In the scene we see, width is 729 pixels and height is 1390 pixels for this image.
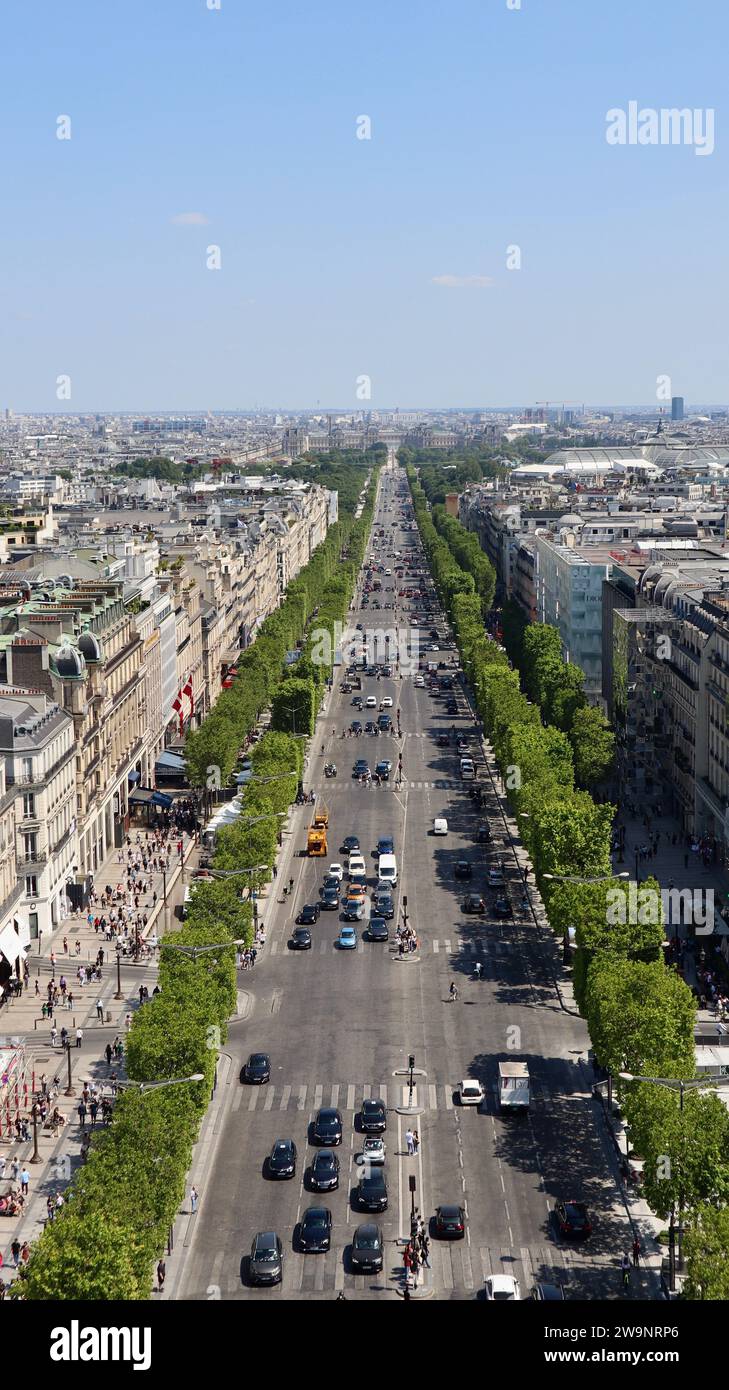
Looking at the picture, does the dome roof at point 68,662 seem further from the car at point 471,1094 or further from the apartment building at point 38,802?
the car at point 471,1094

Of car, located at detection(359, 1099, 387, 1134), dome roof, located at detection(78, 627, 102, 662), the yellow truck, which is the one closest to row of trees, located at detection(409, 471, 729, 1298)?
car, located at detection(359, 1099, 387, 1134)

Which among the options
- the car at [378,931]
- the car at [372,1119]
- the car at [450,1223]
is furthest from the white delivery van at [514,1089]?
the car at [378,931]

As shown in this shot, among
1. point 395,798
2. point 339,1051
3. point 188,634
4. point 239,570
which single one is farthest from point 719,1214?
point 239,570

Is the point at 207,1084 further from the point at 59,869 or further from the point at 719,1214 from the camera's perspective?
the point at 59,869

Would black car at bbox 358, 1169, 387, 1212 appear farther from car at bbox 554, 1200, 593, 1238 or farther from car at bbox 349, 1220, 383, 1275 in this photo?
Answer: car at bbox 554, 1200, 593, 1238

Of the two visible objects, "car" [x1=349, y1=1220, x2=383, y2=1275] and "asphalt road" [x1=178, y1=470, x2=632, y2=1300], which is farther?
"asphalt road" [x1=178, y1=470, x2=632, y2=1300]

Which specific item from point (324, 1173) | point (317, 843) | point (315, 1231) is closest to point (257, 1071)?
point (324, 1173)
